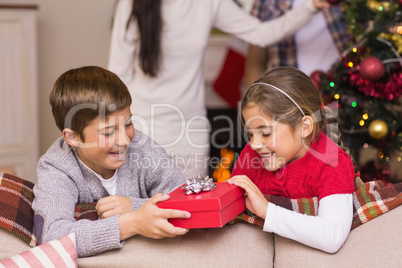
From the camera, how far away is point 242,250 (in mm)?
1328

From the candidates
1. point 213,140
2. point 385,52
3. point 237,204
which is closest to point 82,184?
point 237,204

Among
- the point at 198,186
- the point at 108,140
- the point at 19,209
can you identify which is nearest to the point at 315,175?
the point at 198,186

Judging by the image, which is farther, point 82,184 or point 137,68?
point 137,68

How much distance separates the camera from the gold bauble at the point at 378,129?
217 centimetres

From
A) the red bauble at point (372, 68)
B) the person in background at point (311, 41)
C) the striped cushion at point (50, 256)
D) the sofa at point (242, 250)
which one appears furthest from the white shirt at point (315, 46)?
the striped cushion at point (50, 256)

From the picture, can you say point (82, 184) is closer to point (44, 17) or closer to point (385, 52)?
point (385, 52)

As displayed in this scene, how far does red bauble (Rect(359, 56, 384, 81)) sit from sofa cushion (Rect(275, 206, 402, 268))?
867 mm

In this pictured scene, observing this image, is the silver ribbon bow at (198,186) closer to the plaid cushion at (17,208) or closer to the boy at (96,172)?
the boy at (96,172)

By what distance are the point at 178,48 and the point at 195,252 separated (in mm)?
1275

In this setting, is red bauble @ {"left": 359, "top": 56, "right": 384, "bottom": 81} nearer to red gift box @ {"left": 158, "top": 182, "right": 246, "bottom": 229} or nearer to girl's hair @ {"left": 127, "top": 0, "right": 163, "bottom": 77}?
girl's hair @ {"left": 127, "top": 0, "right": 163, "bottom": 77}

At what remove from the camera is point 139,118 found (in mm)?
2463

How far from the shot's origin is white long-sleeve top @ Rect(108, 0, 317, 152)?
92.7 inches

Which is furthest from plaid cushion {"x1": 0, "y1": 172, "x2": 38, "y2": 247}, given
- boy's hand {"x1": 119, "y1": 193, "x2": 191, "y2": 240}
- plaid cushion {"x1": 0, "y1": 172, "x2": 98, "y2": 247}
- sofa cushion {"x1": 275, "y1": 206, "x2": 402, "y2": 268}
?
sofa cushion {"x1": 275, "y1": 206, "x2": 402, "y2": 268}

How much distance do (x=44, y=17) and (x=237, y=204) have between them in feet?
9.61
